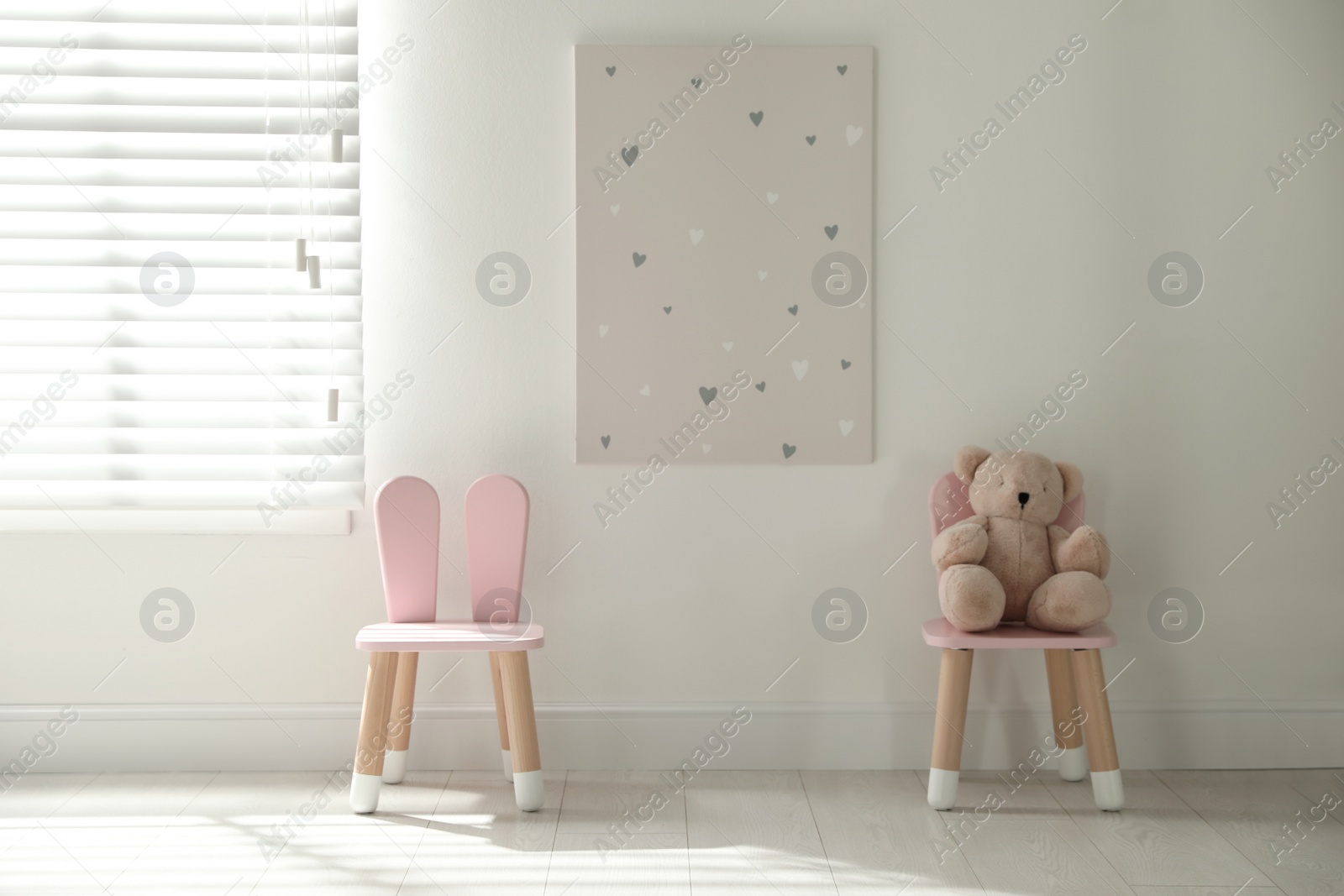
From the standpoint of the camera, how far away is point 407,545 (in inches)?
87.7

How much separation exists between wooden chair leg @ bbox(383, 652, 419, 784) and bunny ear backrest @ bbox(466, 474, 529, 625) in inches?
8.0

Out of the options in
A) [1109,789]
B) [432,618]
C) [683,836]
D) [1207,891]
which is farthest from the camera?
[432,618]

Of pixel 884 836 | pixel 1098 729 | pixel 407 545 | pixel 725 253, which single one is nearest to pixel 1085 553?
pixel 1098 729

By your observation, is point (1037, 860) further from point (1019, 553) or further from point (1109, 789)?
point (1019, 553)

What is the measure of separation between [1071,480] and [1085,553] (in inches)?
7.1

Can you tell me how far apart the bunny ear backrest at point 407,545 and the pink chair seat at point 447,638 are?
8 centimetres

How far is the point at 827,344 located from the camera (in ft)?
7.72

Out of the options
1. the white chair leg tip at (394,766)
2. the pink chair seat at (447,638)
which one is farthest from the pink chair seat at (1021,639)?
the white chair leg tip at (394,766)

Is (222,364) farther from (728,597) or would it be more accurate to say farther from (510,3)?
(728,597)

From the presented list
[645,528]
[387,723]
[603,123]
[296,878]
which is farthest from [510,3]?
[296,878]

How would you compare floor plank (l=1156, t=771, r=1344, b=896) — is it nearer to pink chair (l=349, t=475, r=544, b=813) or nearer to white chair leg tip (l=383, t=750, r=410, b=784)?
pink chair (l=349, t=475, r=544, b=813)

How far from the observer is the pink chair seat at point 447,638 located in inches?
81.0

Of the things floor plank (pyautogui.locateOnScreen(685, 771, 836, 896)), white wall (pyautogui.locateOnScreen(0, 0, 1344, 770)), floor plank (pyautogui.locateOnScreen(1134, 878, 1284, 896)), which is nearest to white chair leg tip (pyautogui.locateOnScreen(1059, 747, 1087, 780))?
white wall (pyautogui.locateOnScreen(0, 0, 1344, 770))

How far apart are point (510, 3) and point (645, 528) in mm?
1244
